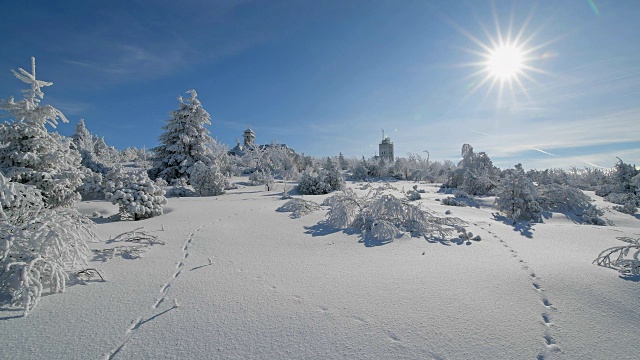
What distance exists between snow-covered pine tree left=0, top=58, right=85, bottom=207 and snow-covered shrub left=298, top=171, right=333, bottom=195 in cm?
739

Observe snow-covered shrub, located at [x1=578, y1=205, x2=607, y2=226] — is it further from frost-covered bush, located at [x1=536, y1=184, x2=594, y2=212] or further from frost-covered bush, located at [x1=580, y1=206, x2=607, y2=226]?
frost-covered bush, located at [x1=536, y1=184, x2=594, y2=212]

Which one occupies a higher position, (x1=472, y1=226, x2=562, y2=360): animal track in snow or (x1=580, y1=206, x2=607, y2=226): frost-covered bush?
(x1=580, y1=206, x2=607, y2=226): frost-covered bush

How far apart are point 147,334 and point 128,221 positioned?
4630 millimetres

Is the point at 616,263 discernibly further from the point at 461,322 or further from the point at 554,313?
the point at 461,322

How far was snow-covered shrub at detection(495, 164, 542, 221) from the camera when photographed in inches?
267

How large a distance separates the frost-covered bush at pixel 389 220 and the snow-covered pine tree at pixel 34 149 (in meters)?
5.31

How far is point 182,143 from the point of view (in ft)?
51.3

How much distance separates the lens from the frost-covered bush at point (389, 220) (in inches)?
183

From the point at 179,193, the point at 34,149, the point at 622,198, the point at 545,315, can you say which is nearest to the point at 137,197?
the point at 34,149

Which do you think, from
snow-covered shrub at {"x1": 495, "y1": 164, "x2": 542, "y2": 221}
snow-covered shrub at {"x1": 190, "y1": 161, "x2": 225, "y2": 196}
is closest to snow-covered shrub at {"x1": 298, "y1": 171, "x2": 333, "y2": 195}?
snow-covered shrub at {"x1": 190, "y1": 161, "x2": 225, "y2": 196}

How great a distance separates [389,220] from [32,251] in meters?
4.85

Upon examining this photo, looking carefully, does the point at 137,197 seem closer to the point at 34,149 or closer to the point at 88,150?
the point at 34,149

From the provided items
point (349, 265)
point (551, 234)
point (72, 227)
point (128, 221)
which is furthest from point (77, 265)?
point (551, 234)

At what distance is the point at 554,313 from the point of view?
93.4 inches
